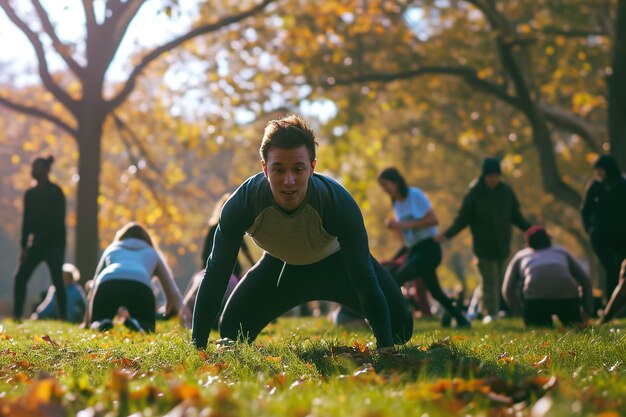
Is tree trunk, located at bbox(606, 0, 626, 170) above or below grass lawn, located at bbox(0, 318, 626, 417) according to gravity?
above

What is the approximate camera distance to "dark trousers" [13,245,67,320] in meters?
→ 13.6

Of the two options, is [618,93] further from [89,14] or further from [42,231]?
[42,231]

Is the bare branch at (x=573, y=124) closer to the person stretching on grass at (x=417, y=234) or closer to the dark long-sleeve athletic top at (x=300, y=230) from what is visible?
the person stretching on grass at (x=417, y=234)

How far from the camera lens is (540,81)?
1020 inches

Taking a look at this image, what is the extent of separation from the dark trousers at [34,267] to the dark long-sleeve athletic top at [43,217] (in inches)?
4.2

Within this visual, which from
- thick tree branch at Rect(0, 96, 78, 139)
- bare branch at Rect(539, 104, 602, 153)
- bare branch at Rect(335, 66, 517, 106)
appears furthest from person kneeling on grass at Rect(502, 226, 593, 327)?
thick tree branch at Rect(0, 96, 78, 139)

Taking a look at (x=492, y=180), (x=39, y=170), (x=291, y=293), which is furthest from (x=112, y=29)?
(x=291, y=293)

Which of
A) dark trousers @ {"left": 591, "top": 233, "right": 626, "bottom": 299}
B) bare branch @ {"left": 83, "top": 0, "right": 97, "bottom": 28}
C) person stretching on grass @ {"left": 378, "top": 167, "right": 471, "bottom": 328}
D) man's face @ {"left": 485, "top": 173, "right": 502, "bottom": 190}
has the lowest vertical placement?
dark trousers @ {"left": 591, "top": 233, "right": 626, "bottom": 299}

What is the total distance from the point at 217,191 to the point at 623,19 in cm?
3536

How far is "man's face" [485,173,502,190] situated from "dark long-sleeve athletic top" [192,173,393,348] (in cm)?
723

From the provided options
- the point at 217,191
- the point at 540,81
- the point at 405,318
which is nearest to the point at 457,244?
the point at 217,191

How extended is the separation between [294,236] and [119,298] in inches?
143

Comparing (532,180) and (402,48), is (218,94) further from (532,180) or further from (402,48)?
(532,180)

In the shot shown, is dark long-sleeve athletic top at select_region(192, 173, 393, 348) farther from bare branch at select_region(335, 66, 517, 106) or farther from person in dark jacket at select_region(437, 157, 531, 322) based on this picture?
bare branch at select_region(335, 66, 517, 106)
